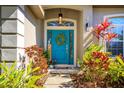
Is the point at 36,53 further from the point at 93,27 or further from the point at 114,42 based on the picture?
the point at 114,42

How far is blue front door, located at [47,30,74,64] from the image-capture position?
13.2 m

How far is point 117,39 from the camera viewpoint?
12672 mm

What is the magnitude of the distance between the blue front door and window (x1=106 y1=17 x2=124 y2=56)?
186 centimetres

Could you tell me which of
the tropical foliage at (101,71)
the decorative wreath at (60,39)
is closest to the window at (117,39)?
the decorative wreath at (60,39)

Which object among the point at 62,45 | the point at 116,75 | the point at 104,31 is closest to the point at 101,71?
the point at 116,75

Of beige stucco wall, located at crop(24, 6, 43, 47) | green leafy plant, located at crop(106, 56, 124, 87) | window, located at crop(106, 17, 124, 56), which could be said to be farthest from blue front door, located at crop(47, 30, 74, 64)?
green leafy plant, located at crop(106, 56, 124, 87)

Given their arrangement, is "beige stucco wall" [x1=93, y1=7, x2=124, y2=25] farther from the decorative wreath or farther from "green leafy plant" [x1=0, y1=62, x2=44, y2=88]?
"green leafy plant" [x1=0, y1=62, x2=44, y2=88]

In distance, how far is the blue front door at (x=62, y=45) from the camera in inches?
519

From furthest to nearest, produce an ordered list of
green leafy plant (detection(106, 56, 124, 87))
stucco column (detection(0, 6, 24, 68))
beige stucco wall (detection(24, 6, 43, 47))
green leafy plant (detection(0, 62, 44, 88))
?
beige stucco wall (detection(24, 6, 43, 47)) → green leafy plant (detection(106, 56, 124, 87)) → stucco column (detection(0, 6, 24, 68)) → green leafy plant (detection(0, 62, 44, 88))

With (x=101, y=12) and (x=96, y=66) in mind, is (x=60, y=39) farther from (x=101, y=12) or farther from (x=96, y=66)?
(x=96, y=66)

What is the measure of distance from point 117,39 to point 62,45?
2.73 meters
